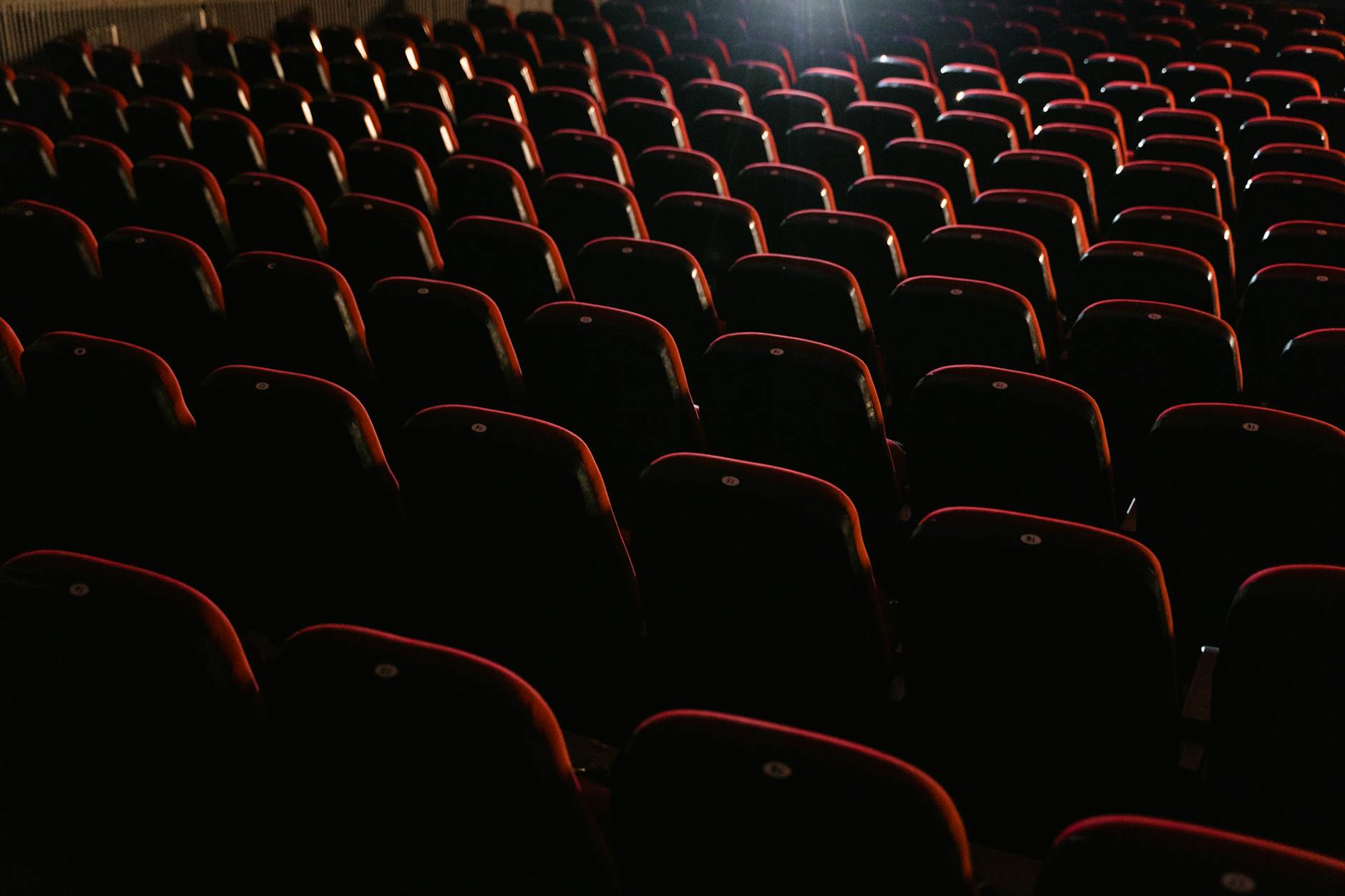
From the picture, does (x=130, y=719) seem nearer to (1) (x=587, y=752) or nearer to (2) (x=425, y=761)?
(2) (x=425, y=761)

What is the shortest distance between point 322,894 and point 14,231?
1405 millimetres

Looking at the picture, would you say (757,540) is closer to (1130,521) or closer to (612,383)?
(612,383)

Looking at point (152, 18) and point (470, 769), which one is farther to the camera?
point (152, 18)

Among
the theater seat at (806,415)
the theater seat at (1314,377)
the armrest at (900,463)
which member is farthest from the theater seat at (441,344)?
the theater seat at (1314,377)

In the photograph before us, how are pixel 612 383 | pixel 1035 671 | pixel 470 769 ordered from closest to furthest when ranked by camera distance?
pixel 470 769, pixel 1035 671, pixel 612 383

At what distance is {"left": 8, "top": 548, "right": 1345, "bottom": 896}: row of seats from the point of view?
24.3 inches

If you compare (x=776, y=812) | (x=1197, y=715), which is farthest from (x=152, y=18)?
(x=776, y=812)

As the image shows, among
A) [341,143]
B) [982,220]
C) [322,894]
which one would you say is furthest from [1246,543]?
[341,143]

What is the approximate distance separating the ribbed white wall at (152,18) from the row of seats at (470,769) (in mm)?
4017

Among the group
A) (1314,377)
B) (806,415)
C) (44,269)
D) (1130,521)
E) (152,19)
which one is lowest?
(1130,521)

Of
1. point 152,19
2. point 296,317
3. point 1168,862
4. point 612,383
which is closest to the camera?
point 1168,862

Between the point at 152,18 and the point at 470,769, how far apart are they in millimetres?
4724

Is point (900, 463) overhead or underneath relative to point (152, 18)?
underneath

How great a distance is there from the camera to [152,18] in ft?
15.3
